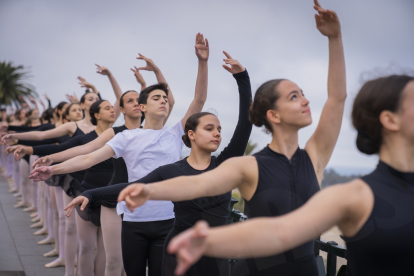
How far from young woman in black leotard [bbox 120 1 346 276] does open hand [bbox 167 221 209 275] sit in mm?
585

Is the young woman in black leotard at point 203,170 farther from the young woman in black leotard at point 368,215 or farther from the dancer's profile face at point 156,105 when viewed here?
the young woman in black leotard at point 368,215

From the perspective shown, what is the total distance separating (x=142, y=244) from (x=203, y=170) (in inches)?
35.0

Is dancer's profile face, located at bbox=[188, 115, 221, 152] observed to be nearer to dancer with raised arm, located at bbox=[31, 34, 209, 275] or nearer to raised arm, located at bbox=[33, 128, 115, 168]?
dancer with raised arm, located at bbox=[31, 34, 209, 275]

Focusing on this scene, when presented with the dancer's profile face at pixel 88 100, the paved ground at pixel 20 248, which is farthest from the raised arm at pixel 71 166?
the paved ground at pixel 20 248

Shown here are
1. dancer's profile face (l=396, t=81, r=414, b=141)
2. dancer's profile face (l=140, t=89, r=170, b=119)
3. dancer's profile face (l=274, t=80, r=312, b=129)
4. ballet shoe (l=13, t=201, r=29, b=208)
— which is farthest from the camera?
ballet shoe (l=13, t=201, r=29, b=208)

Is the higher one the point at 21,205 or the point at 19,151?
the point at 19,151

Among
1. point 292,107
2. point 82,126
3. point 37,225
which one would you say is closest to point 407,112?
point 292,107

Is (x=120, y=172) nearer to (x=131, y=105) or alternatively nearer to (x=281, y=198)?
(x=131, y=105)

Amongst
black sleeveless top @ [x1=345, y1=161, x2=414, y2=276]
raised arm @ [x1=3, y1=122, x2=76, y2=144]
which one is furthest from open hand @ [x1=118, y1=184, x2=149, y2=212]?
raised arm @ [x1=3, y1=122, x2=76, y2=144]

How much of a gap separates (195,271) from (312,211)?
1678mm

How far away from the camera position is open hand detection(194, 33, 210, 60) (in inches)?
152

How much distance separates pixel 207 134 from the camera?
330cm

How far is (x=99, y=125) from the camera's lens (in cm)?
505

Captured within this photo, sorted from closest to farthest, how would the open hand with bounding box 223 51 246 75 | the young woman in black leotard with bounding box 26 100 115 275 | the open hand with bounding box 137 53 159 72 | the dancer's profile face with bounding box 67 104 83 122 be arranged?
the open hand with bounding box 223 51 246 75 < the young woman in black leotard with bounding box 26 100 115 275 < the open hand with bounding box 137 53 159 72 < the dancer's profile face with bounding box 67 104 83 122
